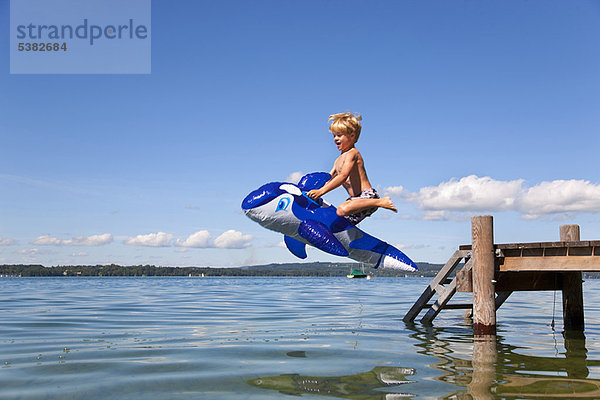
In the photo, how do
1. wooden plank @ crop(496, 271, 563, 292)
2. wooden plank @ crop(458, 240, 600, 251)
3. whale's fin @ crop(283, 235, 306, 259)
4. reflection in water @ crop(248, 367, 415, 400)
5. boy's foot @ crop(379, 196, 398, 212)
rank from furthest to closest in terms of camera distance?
wooden plank @ crop(496, 271, 563, 292)
wooden plank @ crop(458, 240, 600, 251)
whale's fin @ crop(283, 235, 306, 259)
boy's foot @ crop(379, 196, 398, 212)
reflection in water @ crop(248, 367, 415, 400)

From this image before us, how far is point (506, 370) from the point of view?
7.93 meters

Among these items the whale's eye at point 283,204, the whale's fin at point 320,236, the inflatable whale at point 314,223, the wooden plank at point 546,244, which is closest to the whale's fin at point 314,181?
the inflatable whale at point 314,223

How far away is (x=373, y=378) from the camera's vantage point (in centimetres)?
726

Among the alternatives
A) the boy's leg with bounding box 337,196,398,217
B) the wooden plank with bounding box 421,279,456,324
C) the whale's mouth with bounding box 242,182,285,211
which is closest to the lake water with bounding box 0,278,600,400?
the wooden plank with bounding box 421,279,456,324

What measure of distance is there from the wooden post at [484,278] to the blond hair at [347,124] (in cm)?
401

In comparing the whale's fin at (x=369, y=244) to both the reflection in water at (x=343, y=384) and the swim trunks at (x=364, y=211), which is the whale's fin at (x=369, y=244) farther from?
the reflection in water at (x=343, y=384)

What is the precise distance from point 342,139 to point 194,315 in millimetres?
9333

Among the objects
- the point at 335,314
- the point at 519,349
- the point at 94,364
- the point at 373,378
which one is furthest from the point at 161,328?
the point at 519,349

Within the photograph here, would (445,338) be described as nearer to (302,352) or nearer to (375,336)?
(375,336)

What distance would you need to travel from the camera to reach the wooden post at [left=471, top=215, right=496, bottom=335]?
10672 mm

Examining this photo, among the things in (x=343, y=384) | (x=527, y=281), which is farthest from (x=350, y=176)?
(x=527, y=281)

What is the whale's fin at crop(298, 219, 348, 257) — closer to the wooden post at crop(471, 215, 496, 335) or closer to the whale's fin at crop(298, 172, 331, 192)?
the whale's fin at crop(298, 172, 331, 192)

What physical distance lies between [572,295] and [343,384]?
819cm

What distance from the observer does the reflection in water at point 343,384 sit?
641 centimetres
